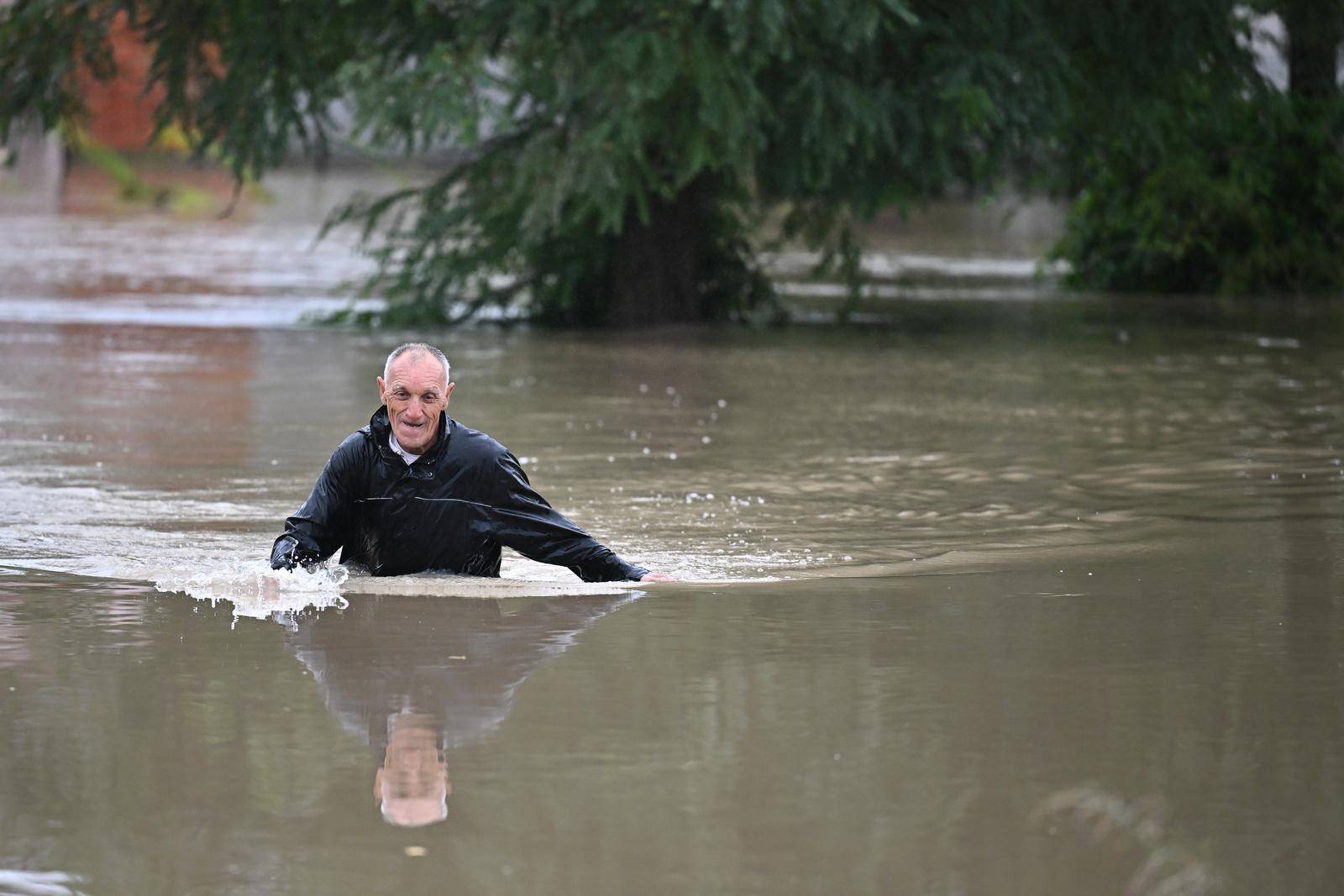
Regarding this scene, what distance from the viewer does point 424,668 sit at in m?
7.16

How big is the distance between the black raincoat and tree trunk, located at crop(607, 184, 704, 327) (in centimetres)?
1359

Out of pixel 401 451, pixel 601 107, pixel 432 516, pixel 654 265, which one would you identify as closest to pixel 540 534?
pixel 432 516

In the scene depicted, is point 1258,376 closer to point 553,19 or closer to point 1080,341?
point 1080,341

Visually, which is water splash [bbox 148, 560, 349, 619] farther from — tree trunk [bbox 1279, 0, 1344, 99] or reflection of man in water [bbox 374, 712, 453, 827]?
tree trunk [bbox 1279, 0, 1344, 99]

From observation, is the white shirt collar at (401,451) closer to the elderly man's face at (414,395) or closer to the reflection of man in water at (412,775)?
the elderly man's face at (414,395)

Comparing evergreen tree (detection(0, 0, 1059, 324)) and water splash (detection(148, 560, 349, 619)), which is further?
evergreen tree (detection(0, 0, 1059, 324))

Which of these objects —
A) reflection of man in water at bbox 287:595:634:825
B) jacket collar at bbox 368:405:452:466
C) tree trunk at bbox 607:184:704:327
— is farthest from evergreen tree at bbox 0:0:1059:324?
reflection of man in water at bbox 287:595:634:825

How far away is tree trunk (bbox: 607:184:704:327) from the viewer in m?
21.9

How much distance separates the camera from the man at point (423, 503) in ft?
25.9

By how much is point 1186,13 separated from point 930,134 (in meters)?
2.95

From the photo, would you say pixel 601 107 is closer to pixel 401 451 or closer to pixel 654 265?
pixel 654 265

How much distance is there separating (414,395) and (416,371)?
0.09m

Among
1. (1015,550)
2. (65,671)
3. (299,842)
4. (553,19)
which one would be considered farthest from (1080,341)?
(299,842)

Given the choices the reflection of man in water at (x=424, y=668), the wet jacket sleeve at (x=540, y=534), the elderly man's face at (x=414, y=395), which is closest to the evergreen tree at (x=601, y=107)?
the wet jacket sleeve at (x=540, y=534)
